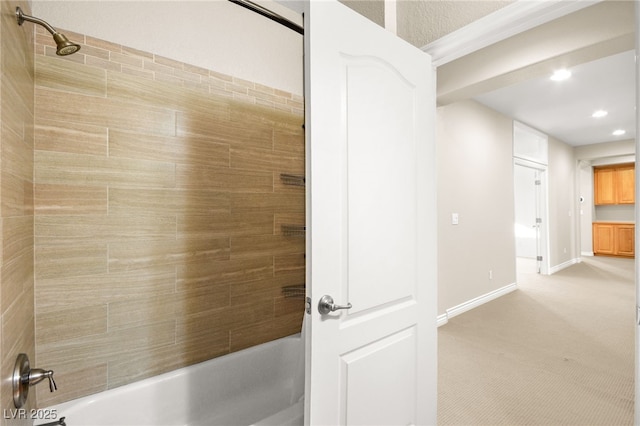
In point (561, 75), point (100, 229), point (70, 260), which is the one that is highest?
point (561, 75)

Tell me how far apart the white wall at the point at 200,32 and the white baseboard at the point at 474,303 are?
279 cm

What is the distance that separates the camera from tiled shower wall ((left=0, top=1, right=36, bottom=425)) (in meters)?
0.92

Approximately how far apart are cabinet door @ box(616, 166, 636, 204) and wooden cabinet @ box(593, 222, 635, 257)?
606 mm

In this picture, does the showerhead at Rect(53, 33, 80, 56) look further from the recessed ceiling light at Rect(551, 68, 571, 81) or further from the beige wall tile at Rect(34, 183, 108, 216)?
the recessed ceiling light at Rect(551, 68, 571, 81)

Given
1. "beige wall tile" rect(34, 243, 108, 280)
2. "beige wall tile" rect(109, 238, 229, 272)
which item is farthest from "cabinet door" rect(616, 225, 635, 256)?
"beige wall tile" rect(34, 243, 108, 280)

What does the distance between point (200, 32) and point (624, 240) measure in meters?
10.1

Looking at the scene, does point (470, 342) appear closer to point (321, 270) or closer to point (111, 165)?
point (321, 270)

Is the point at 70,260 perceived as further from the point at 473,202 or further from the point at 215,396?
the point at 473,202

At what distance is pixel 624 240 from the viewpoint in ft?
25.5

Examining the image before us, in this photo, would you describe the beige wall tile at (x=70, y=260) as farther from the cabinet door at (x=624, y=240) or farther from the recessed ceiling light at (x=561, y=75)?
the cabinet door at (x=624, y=240)

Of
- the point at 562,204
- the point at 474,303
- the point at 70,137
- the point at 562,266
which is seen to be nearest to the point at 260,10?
the point at 70,137

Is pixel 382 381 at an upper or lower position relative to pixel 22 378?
lower

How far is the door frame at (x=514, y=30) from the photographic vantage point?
1.12 meters

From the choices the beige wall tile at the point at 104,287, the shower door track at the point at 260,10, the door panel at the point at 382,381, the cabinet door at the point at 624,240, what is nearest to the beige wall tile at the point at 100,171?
the beige wall tile at the point at 104,287
